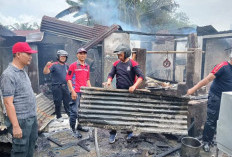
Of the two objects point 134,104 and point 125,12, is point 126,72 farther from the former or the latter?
point 125,12

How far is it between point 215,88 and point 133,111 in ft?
8.46

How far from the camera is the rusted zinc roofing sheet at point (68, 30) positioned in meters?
10.9

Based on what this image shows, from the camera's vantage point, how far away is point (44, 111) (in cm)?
723

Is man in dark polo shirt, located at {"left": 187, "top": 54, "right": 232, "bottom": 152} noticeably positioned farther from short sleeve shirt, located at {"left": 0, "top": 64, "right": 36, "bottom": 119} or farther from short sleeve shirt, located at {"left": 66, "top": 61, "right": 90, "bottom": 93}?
short sleeve shirt, located at {"left": 0, "top": 64, "right": 36, "bottom": 119}

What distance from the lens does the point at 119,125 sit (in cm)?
372

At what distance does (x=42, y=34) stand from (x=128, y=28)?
607 inches

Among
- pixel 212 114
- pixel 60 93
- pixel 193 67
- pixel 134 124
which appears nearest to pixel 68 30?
pixel 60 93

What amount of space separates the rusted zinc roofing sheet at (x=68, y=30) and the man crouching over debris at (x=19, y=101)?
8116mm

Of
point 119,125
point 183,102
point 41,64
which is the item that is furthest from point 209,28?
point 41,64

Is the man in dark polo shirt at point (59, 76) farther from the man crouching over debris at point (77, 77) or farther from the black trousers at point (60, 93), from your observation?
the man crouching over debris at point (77, 77)

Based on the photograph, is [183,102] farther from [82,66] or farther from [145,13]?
[145,13]

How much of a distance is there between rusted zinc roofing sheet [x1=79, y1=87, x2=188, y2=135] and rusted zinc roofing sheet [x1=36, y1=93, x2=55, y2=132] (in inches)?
110

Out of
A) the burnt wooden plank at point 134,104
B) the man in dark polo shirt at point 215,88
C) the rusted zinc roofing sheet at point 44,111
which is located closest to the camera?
the burnt wooden plank at point 134,104

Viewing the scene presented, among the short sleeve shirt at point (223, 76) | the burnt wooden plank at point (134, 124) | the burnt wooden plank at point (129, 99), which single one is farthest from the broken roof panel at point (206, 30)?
the burnt wooden plank at point (134, 124)
